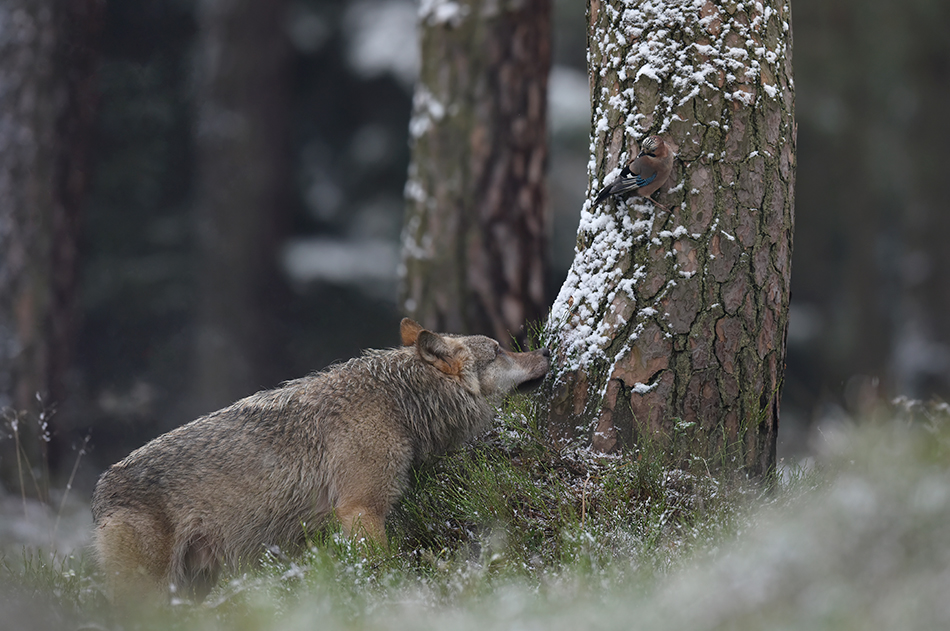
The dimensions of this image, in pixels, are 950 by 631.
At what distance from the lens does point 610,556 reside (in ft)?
11.8

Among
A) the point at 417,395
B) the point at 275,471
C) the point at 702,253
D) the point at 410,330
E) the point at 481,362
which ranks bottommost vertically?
the point at 275,471

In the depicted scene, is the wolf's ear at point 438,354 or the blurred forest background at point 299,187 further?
the blurred forest background at point 299,187

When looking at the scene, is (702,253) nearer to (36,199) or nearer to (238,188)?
(36,199)

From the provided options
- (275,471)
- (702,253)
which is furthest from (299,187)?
(702,253)

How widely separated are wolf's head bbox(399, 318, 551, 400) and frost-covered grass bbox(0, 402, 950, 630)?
0.21m

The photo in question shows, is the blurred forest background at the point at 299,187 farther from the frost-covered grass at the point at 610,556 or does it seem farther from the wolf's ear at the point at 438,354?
the frost-covered grass at the point at 610,556

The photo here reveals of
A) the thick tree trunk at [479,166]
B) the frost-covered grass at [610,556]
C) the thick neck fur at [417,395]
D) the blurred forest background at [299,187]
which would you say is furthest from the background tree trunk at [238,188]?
the frost-covered grass at [610,556]

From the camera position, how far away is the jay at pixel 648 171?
4.41 metres

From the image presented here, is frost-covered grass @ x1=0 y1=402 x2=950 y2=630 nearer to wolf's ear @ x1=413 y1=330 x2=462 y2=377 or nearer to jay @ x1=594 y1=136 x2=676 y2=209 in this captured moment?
wolf's ear @ x1=413 y1=330 x2=462 y2=377

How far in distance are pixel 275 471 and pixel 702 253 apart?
269 cm

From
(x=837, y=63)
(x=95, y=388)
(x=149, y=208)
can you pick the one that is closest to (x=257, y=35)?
(x=149, y=208)

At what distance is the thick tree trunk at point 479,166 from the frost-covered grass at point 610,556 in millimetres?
2947

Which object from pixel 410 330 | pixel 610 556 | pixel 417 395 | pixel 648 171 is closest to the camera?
pixel 610 556

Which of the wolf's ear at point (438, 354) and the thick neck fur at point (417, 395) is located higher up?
the wolf's ear at point (438, 354)
